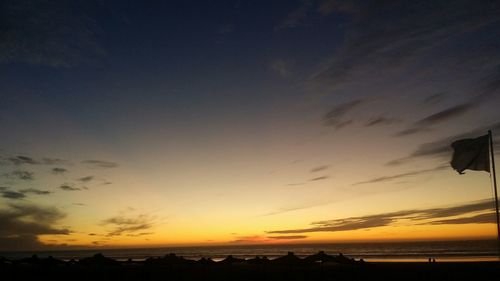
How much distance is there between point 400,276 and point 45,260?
87.2ft

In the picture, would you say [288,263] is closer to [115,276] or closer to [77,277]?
[115,276]

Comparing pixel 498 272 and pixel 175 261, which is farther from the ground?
pixel 175 261

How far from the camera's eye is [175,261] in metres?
27.7

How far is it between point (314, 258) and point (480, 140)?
1166 centimetres

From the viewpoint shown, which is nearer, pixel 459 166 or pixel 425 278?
pixel 459 166

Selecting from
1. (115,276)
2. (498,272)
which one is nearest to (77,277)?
(115,276)

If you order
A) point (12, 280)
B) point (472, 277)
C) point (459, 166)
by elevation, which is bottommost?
point (472, 277)

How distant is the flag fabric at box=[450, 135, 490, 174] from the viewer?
62.2 ft

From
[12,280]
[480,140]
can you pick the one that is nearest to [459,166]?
[480,140]

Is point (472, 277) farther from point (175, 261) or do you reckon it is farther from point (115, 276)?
point (115, 276)

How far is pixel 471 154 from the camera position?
19.3 m

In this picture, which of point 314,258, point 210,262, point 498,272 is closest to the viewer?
point 314,258

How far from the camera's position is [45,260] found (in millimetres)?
28609

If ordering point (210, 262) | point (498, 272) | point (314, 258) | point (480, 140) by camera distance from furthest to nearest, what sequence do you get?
point (498, 272) < point (210, 262) < point (314, 258) < point (480, 140)
